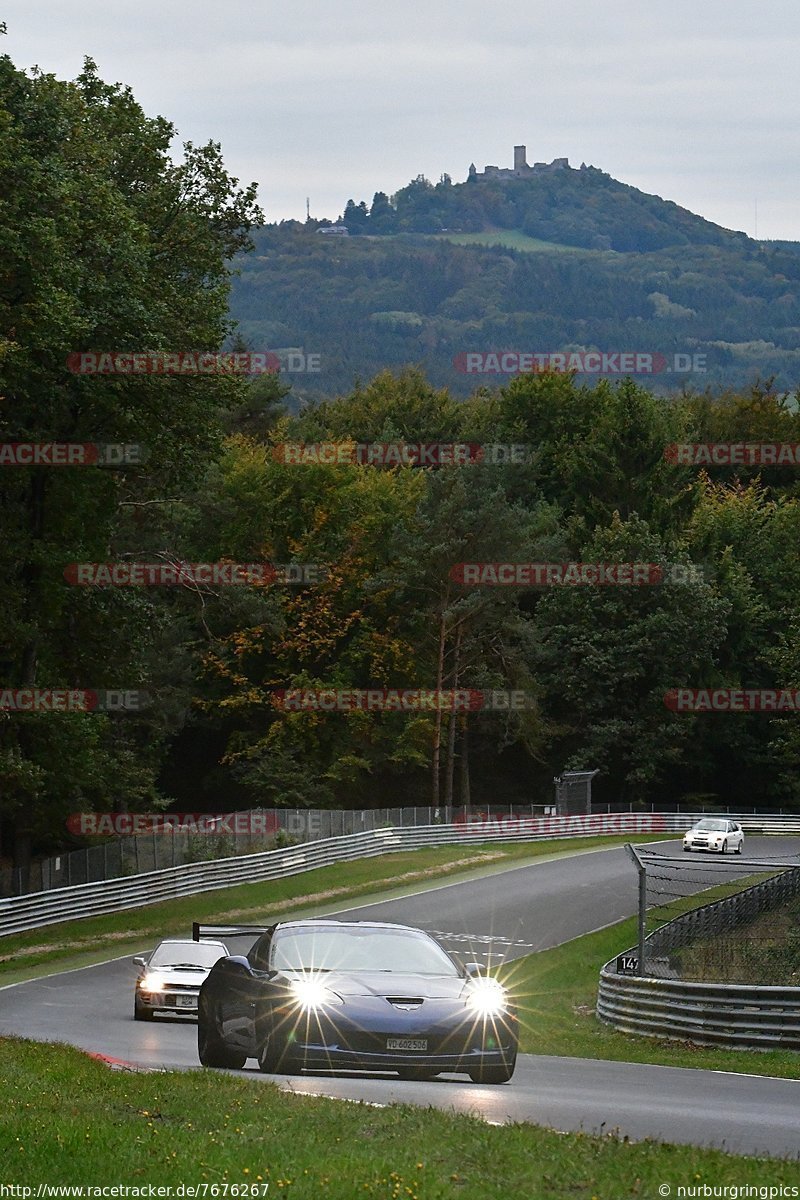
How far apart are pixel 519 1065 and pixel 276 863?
34.5m

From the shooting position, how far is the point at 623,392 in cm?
9275

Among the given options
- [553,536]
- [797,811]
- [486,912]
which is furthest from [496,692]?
[486,912]

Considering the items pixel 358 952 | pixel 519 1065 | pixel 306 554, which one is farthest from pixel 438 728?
pixel 358 952

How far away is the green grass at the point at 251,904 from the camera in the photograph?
37.3 meters

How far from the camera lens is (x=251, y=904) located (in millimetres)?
44344

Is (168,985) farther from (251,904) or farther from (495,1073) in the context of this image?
(251,904)

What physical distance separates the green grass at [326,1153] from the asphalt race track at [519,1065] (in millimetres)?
1113

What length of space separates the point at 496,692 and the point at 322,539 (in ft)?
34.3

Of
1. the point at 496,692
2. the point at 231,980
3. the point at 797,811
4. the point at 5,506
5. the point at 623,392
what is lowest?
the point at 797,811

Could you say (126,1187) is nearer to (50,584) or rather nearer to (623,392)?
(50,584)

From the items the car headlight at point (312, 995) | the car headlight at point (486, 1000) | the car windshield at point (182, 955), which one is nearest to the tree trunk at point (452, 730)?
the car windshield at point (182, 955)

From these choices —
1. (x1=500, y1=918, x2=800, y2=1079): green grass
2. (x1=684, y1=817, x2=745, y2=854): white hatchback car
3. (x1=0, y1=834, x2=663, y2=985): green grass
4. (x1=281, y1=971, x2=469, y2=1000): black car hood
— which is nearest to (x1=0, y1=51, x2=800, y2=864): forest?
(x1=0, y1=834, x2=663, y2=985): green grass

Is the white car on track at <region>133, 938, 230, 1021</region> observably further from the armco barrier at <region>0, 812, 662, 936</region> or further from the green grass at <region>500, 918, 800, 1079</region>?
the armco barrier at <region>0, 812, 662, 936</region>

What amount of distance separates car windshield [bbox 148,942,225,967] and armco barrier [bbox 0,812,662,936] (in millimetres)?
14473
